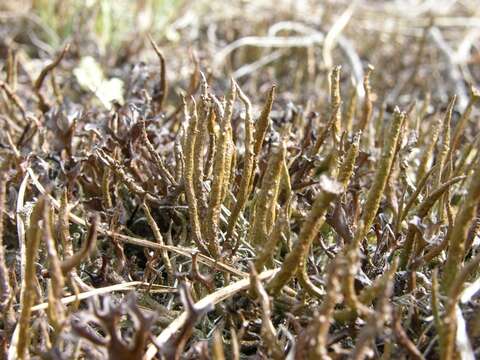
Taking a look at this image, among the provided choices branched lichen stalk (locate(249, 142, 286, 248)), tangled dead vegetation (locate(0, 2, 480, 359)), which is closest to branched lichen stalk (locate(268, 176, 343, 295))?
tangled dead vegetation (locate(0, 2, 480, 359))

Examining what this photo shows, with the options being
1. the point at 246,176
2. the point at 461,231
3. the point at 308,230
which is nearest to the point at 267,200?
the point at 246,176

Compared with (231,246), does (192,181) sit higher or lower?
higher

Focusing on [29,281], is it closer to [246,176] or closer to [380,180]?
[246,176]

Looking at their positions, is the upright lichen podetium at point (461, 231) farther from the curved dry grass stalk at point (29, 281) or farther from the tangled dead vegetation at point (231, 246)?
the curved dry grass stalk at point (29, 281)

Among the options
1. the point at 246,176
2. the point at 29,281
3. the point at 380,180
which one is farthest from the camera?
the point at 246,176

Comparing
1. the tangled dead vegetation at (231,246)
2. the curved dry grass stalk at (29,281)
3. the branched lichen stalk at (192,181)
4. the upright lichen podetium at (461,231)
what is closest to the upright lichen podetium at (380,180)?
the tangled dead vegetation at (231,246)

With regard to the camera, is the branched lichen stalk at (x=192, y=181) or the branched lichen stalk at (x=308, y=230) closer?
the branched lichen stalk at (x=308, y=230)

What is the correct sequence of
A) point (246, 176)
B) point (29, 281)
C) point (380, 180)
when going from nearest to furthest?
1. point (29, 281)
2. point (380, 180)
3. point (246, 176)

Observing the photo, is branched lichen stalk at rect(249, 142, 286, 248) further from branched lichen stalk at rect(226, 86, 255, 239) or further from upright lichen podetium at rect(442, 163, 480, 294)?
upright lichen podetium at rect(442, 163, 480, 294)

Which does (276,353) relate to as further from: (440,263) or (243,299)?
(440,263)

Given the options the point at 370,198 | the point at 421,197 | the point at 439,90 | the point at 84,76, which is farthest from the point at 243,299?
the point at 439,90
